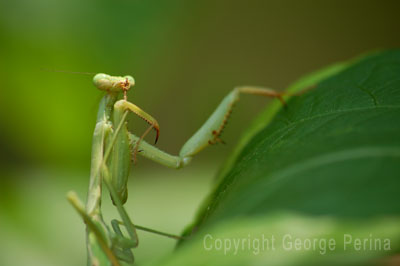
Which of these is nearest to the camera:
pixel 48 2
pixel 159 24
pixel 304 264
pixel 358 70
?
pixel 304 264

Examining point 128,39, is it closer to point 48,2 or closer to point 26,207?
point 48,2

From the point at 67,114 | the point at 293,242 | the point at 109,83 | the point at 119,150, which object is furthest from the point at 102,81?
the point at 293,242

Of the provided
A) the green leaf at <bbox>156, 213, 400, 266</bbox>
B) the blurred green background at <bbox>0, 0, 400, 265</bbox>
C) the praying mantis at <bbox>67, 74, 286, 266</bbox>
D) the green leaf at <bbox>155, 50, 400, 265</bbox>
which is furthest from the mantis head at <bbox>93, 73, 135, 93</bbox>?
the green leaf at <bbox>156, 213, 400, 266</bbox>

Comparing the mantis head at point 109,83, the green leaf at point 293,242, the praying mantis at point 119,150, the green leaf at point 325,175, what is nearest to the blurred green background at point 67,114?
the praying mantis at point 119,150

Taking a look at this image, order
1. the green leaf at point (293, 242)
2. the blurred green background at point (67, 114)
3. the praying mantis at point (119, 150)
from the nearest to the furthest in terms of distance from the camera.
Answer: the green leaf at point (293, 242)
the praying mantis at point (119, 150)
the blurred green background at point (67, 114)

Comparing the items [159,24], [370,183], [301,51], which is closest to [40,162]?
[159,24]

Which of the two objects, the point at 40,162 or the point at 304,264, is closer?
the point at 304,264

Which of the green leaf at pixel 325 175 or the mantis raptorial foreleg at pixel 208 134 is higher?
the green leaf at pixel 325 175

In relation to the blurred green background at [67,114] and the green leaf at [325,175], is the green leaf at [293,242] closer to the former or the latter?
the green leaf at [325,175]

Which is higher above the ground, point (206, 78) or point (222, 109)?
point (222, 109)

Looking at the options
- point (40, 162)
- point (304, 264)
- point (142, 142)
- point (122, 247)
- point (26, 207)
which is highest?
point (304, 264)
